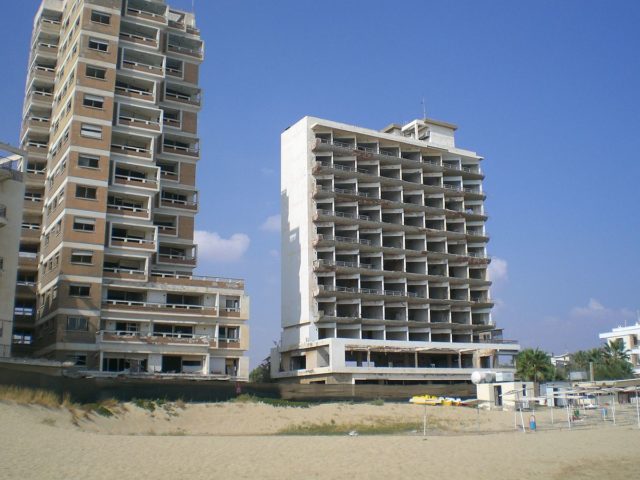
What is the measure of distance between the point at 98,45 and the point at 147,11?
8.80m

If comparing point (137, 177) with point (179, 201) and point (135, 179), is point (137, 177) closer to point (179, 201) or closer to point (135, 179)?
point (135, 179)

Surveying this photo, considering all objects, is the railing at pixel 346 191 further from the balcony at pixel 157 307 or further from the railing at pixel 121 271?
the railing at pixel 121 271

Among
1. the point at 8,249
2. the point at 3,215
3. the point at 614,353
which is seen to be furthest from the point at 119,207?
the point at 614,353

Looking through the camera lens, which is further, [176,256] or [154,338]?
[176,256]

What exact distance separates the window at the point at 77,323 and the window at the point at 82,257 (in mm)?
5044

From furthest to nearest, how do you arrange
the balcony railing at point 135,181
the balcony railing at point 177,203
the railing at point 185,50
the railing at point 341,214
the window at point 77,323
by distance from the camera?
the railing at point 341,214, the railing at point 185,50, the balcony railing at point 177,203, the balcony railing at point 135,181, the window at point 77,323

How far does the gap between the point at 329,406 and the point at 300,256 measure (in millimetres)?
31720

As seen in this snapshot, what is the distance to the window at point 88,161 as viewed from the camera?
64375 millimetres

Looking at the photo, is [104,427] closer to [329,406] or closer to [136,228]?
[329,406]

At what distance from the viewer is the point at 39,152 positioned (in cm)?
7525

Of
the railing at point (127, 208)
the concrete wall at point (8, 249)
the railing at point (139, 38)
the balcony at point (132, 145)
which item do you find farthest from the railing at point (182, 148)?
the concrete wall at point (8, 249)

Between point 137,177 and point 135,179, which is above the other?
point 137,177

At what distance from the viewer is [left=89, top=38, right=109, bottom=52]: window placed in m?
67.2

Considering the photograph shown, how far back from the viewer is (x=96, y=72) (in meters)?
66.9
